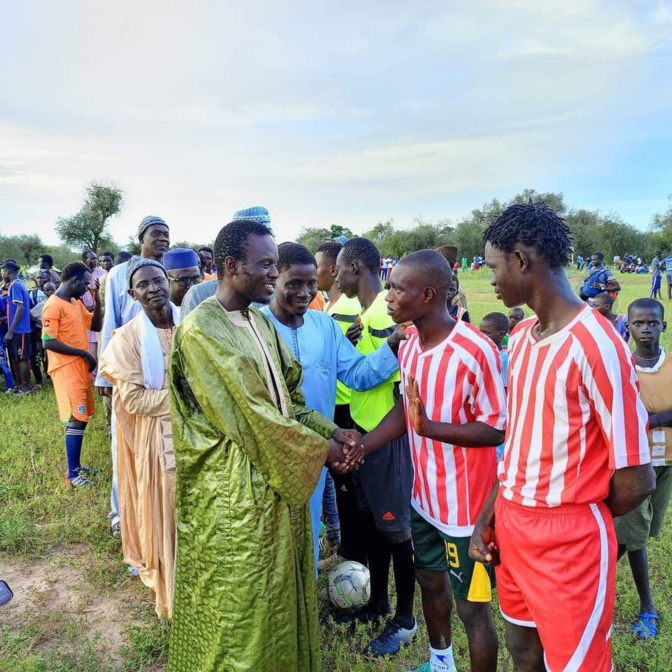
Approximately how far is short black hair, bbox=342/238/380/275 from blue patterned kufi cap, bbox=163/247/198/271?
4.73 feet

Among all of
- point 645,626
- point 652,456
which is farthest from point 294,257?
point 645,626

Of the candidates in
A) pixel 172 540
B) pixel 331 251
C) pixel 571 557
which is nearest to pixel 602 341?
pixel 571 557

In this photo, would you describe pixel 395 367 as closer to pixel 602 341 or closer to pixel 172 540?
pixel 602 341

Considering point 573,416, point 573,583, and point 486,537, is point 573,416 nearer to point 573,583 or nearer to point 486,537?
point 573,583

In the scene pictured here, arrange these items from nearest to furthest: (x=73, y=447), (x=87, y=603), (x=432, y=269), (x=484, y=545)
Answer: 1. (x=484, y=545)
2. (x=432, y=269)
3. (x=87, y=603)
4. (x=73, y=447)

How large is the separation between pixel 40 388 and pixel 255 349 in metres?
8.70

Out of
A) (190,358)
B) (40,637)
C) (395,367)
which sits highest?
(190,358)

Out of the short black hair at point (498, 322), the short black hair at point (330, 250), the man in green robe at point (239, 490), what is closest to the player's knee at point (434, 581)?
the man in green robe at point (239, 490)

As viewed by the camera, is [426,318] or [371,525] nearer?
[426,318]

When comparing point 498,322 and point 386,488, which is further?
point 498,322

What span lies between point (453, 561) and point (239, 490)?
1.01 metres

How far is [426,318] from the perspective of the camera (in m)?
2.48

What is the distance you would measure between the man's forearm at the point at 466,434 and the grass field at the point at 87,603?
1.40m

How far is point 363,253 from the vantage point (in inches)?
139
